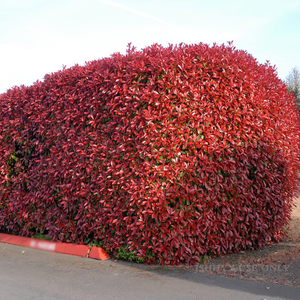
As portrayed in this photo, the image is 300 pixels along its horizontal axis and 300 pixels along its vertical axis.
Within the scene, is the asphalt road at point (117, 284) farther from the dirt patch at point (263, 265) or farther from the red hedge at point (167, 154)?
the red hedge at point (167, 154)

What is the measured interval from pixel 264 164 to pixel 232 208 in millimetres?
1078

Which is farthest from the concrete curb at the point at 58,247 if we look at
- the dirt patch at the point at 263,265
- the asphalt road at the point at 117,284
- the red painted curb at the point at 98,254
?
the dirt patch at the point at 263,265

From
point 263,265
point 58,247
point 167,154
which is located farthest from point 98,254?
point 263,265

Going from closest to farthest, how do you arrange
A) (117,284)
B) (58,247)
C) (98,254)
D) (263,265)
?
(117,284) → (263,265) → (98,254) → (58,247)

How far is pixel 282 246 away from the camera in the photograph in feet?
19.8

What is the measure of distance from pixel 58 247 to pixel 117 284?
2202 mm

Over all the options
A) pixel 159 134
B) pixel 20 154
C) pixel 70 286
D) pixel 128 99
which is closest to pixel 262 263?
pixel 159 134

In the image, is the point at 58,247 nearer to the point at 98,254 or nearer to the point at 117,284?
the point at 98,254

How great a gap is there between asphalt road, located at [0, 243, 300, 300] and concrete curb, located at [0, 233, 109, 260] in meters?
0.17

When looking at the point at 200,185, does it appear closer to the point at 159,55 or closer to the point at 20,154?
the point at 159,55

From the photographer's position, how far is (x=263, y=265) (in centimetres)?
507

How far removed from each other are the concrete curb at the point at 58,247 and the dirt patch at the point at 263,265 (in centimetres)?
185

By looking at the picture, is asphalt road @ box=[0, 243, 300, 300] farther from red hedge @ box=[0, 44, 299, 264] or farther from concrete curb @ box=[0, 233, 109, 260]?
red hedge @ box=[0, 44, 299, 264]

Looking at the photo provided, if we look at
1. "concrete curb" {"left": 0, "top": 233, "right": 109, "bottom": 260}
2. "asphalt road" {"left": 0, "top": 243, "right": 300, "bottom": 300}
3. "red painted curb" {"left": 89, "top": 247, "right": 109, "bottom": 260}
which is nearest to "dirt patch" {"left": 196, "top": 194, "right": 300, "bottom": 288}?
"asphalt road" {"left": 0, "top": 243, "right": 300, "bottom": 300}
